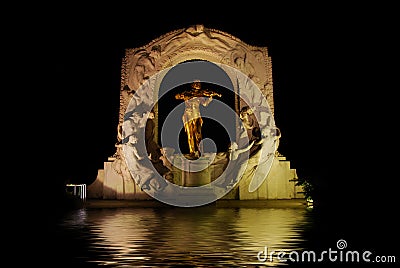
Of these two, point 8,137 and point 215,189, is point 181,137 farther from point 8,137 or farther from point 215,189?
point 8,137

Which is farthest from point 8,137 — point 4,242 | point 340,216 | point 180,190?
point 340,216

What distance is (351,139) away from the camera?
1112 centimetres

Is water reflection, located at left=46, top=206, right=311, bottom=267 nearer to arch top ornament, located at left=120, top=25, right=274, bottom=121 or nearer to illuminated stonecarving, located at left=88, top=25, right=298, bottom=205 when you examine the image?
illuminated stonecarving, located at left=88, top=25, right=298, bottom=205

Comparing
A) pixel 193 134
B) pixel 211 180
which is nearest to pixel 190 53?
pixel 193 134

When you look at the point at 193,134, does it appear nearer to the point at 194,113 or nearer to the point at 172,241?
the point at 194,113

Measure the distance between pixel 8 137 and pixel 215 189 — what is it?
221 inches

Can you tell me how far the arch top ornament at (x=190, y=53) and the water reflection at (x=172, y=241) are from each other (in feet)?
Result: 25.2

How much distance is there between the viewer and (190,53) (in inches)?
651

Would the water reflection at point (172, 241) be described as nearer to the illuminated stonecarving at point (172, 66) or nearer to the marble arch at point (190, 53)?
the illuminated stonecarving at point (172, 66)

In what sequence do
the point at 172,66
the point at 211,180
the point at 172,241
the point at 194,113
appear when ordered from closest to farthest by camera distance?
the point at 172,241 → the point at 211,180 → the point at 194,113 → the point at 172,66

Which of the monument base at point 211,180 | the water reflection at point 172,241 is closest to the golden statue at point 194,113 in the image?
the monument base at point 211,180

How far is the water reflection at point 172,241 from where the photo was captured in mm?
4625

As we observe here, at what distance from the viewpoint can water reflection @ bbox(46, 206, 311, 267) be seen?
4.62m

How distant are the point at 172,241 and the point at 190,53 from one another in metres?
11.1
